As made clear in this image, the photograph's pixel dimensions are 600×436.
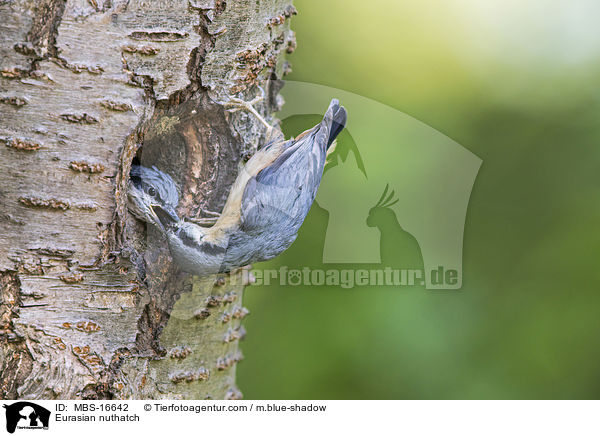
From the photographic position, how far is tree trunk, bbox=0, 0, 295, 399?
128 cm

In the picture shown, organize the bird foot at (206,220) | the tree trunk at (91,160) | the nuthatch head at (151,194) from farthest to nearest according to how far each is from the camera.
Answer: the bird foot at (206,220) → the nuthatch head at (151,194) → the tree trunk at (91,160)

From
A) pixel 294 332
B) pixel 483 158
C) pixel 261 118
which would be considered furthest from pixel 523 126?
pixel 261 118

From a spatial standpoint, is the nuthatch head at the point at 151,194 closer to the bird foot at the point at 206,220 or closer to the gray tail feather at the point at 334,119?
the bird foot at the point at 206,220

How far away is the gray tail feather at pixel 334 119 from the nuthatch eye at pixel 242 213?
0.69 ft

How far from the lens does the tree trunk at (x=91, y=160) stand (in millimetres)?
1276

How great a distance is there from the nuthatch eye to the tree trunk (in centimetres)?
5

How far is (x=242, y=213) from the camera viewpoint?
152cm

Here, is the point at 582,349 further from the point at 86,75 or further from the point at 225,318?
the point at 86,75

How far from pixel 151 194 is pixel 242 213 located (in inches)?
9.2
